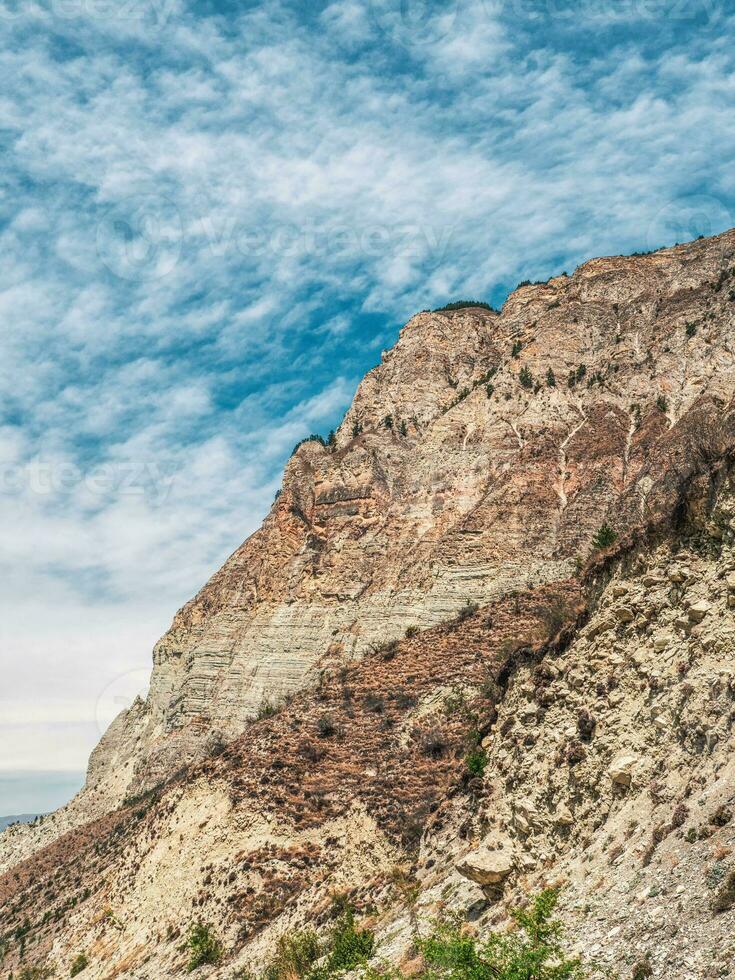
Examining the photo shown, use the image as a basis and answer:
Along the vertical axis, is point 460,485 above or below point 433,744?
above

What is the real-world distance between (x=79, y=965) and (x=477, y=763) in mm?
19908

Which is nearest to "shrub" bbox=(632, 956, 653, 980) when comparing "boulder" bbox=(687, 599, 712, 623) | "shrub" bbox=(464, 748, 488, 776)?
"boulder" bbox=(687, 599, 712, 623)

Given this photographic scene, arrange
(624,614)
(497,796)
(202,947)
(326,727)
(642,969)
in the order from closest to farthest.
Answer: (642,969) < (624,614) < (497,796) < (202,947) < (326,727)

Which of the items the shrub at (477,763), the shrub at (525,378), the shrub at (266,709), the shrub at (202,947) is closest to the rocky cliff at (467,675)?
the shrub at (477,763)

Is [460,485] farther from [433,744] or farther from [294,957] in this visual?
[294,957]

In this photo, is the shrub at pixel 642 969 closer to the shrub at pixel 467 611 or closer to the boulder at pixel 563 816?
the boulder at pixel 563 816

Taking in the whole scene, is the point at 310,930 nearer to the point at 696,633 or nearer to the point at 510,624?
the point at 696,633

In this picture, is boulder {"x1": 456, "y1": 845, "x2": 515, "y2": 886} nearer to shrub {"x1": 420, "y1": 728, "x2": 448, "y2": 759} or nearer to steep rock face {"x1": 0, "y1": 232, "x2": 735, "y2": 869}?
shrub {"x1": 420, "y1": 728, "x2": 448, "y2": 759}

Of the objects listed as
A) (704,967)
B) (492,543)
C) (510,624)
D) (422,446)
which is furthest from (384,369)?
(704,967)

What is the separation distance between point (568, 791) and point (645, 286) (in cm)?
4923

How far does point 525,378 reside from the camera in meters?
54.2

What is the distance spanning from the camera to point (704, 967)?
1017cm

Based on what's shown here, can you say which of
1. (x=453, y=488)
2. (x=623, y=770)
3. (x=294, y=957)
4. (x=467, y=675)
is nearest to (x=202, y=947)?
(x=294, y=957)

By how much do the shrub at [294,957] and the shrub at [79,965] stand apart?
1261 centimetres
